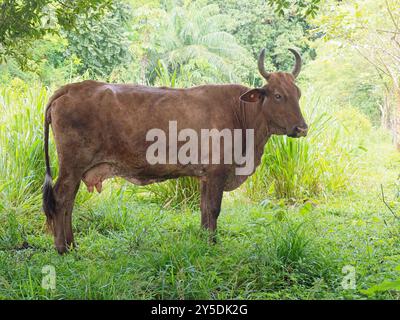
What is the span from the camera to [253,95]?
5.51m

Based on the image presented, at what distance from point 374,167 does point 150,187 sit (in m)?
4.88

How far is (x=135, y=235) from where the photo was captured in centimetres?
535

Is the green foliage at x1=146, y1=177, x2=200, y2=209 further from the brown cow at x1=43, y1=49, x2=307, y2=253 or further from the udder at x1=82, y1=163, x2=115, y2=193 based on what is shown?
the udder at x1=82, y1=163, x2=115, y2=193

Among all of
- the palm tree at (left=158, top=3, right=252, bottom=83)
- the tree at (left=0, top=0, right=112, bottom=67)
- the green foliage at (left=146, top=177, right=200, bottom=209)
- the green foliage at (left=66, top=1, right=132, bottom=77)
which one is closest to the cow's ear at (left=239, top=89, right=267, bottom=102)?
the tree at (left=0, top=0, right=112, bottom=67)

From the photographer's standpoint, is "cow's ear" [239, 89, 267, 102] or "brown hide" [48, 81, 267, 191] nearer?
"brown hide" [48, 81, 267, 191]

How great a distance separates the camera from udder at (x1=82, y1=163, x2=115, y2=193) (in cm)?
529

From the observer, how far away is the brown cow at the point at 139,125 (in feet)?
16.8

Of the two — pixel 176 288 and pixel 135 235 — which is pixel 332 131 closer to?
pixel 135 235

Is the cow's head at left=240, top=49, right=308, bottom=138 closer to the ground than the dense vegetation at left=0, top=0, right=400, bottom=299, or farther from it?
farther from it

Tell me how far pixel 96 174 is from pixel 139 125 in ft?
2.09

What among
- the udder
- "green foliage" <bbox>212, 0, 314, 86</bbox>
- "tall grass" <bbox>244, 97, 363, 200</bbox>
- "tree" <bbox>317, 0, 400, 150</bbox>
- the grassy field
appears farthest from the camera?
"green foliage" <bbox>212, 0, 314, 86</bbox>

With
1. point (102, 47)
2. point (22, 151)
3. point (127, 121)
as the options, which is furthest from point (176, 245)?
point (102, 47)
